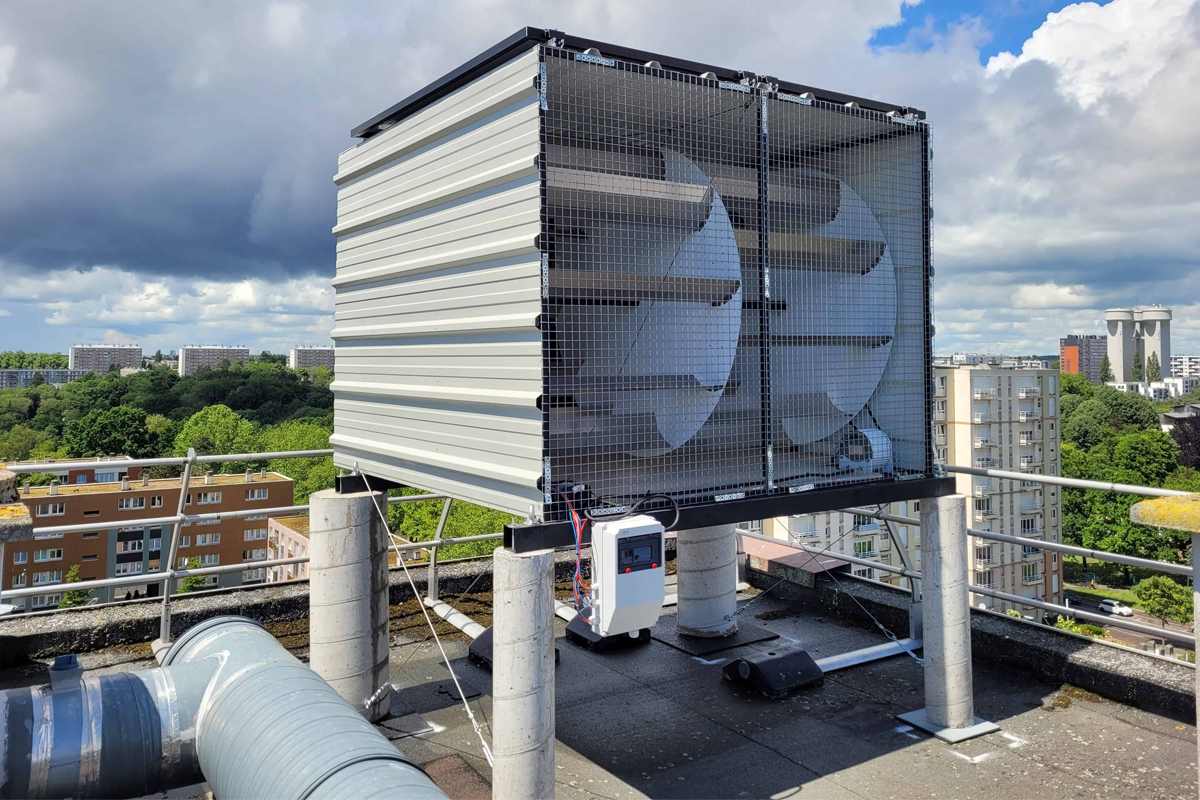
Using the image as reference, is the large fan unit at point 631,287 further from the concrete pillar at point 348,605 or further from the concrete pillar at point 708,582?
the concrete pillar at point 708,582

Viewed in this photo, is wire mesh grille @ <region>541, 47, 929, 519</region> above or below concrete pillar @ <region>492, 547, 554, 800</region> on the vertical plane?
above

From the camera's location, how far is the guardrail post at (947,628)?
509cm

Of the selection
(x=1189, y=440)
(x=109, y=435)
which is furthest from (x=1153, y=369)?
(x=109, y=435)

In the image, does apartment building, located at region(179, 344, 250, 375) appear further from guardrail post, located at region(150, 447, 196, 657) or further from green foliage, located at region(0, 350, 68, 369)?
guardrail post, located at region(150, 447, 196, 657)

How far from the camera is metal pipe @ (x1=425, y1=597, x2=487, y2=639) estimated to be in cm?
678

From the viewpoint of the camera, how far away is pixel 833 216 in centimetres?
552

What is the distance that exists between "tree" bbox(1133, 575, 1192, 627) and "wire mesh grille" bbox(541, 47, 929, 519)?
51688 mm

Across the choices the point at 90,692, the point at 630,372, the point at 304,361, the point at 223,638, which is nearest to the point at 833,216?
the point at 630,372

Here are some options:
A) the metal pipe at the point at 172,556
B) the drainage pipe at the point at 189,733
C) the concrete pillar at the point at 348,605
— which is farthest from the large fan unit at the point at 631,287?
the drainage pipe at the point at 189,733

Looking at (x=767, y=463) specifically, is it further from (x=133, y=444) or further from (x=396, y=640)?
(x=133, y=444)

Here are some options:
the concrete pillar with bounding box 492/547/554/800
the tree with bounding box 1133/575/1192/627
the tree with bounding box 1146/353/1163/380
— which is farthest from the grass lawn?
the tree with bounding box 1146/353/1163/380

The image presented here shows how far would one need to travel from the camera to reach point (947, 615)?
5160 millimetres

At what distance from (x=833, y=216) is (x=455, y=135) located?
2.65 metres

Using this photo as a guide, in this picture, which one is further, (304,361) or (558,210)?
(304,361)
